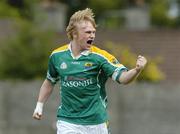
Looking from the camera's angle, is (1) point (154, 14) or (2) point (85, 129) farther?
(1) point (154, 14)

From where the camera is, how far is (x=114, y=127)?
16375 mm

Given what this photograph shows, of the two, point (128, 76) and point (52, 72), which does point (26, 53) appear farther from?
point (128, 76)

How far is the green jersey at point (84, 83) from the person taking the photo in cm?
Result: 859

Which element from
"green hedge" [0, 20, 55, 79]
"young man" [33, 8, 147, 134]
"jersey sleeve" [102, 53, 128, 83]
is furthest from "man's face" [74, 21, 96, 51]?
"green hedge" [0, 20, 55, 79]

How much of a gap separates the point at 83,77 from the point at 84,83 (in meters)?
0.06

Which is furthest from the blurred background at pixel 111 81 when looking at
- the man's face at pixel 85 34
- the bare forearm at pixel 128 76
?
the bare forearm at pixel 128 76

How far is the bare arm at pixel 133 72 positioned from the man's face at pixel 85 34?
47 centimetres

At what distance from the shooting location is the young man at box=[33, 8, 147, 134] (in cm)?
854

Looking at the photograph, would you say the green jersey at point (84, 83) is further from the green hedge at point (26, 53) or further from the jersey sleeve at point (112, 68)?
the green hedge at point (26, 53)

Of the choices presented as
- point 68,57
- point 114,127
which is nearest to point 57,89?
point 114,127

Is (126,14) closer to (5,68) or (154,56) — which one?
(154,56)

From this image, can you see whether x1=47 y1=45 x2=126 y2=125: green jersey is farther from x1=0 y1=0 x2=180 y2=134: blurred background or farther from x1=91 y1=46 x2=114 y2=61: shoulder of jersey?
x1=0 y1=0 x2=180 y2=134: blurred background

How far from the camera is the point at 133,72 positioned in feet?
26.5

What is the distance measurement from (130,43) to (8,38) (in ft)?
13.1
